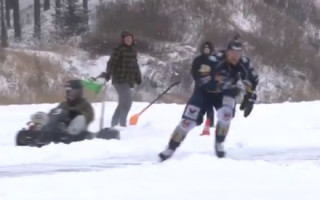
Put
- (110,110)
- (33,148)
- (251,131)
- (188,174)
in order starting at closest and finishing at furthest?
(188,174) → (33,148) → (251,131) → (110,110)

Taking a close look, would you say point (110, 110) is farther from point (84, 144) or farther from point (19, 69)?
point (19, 69)

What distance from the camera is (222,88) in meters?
8.98

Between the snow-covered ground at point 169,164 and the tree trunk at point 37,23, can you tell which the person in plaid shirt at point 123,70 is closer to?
the snow-covered ground at point 169,164

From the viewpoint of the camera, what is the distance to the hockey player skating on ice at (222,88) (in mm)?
8898

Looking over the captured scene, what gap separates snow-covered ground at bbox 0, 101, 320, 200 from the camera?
6656 mm

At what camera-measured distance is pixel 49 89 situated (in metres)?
25.5

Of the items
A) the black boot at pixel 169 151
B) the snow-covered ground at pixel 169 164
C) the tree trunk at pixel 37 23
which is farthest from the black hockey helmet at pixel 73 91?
the tree trunk at pixel 37 23

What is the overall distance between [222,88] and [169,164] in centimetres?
145

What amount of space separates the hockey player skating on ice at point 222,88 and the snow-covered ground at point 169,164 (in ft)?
1.43

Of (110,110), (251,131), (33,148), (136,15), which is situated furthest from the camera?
(136,15)

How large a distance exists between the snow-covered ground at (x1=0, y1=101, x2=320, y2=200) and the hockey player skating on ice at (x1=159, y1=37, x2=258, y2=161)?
44 centimetres

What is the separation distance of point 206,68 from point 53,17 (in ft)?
111

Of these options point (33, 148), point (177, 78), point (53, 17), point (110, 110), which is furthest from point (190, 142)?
point (53, 17)

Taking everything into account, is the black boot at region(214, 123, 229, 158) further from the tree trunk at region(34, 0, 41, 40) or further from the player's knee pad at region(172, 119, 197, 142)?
the tree trunk at region(34, 0, 41, 40)
